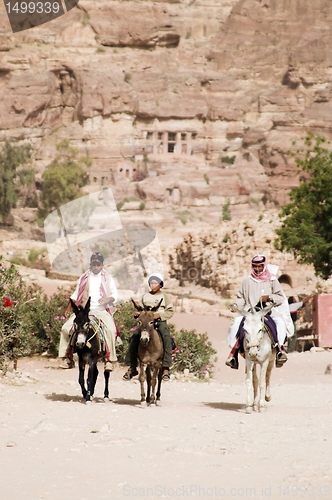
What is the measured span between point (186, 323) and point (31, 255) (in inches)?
958

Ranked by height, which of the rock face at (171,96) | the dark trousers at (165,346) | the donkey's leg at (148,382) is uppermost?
the rock face at (171,96)

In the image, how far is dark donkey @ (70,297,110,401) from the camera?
10.8 metres

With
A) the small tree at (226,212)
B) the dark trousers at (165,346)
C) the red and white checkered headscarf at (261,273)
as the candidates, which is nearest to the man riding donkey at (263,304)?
the red and white checkered headscarf at (261,273)

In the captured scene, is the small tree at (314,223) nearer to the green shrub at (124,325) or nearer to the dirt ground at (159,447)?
the green shrub at (124,325)

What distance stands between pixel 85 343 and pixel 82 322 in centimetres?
25

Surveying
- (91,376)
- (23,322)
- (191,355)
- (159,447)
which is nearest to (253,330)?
(91,376)

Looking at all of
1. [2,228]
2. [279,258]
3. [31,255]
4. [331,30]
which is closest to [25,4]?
[331,30]

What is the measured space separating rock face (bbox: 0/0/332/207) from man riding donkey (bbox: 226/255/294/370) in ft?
246

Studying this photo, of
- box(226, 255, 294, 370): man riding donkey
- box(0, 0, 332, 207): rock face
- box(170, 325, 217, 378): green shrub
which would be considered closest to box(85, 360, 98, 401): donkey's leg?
box(226, 255, 294, 370): man riding donkey

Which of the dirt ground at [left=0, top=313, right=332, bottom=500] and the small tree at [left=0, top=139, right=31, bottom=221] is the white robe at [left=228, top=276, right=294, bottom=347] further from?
the small tree at [left=0, top=139, right=31, bottom=221]

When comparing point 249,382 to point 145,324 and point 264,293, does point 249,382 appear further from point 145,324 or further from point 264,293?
point 145,324

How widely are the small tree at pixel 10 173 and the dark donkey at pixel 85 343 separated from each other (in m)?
67.6

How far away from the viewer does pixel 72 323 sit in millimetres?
11203

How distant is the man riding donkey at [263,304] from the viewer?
11031 mm
